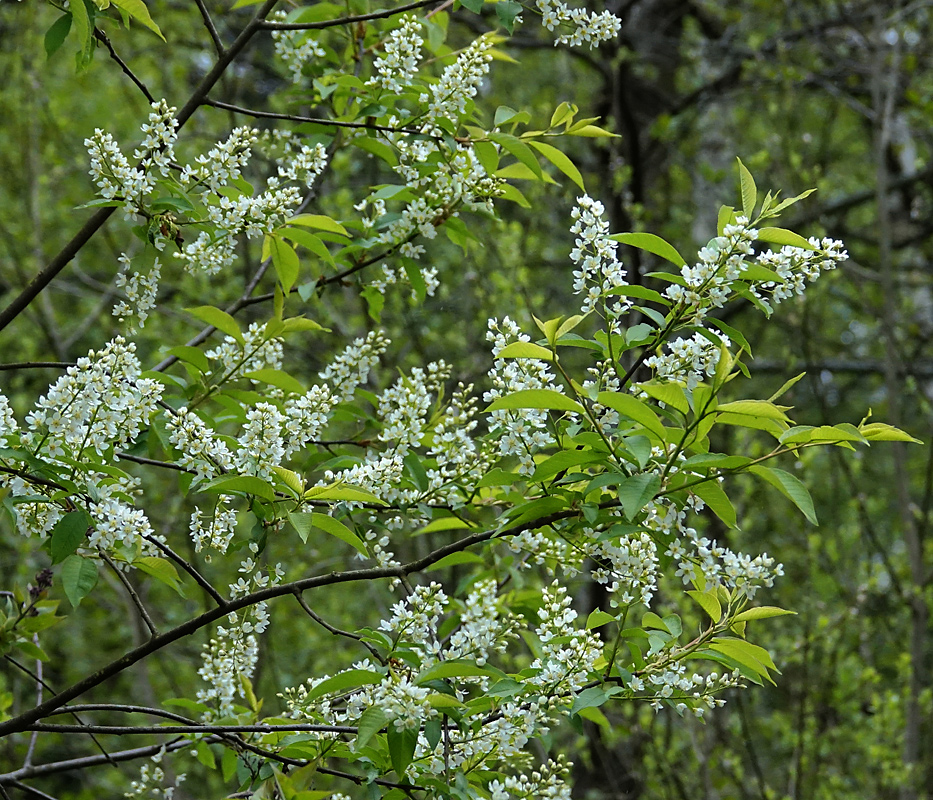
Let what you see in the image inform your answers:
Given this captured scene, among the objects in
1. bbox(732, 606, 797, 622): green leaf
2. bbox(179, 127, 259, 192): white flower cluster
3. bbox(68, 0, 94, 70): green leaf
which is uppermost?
bbox(68, 0, 94, 70): green leaf

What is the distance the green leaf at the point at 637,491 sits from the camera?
145 cm

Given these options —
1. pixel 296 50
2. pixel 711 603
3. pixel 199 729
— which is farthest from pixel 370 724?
pixel 296 50

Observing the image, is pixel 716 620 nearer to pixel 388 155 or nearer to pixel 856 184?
pixel 388 155

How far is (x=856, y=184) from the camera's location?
9.89 meters

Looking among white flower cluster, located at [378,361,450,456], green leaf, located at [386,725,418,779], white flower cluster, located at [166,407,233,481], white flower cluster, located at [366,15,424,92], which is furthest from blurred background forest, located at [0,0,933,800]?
green leaf, located at [386,725,418,779]

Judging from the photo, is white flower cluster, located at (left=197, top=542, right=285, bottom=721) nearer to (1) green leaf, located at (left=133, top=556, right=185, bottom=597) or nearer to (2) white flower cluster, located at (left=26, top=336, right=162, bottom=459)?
(1) green leaf, located at (left=133, top=556, right=185, bottom=597)

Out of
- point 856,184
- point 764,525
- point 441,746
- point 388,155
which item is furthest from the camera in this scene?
point 856,184

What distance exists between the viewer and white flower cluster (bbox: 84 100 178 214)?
1.98 meters

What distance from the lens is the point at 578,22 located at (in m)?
2.33

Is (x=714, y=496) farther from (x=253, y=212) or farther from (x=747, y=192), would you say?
(x=253, y=212)

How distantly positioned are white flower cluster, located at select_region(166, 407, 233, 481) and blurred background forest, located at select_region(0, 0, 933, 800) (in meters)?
2.09

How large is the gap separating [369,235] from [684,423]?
1.27 m

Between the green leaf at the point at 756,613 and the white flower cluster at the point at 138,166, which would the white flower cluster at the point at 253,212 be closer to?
the white flower cluster at the point at 138,166

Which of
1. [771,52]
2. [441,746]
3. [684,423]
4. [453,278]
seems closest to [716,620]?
[684,423]
